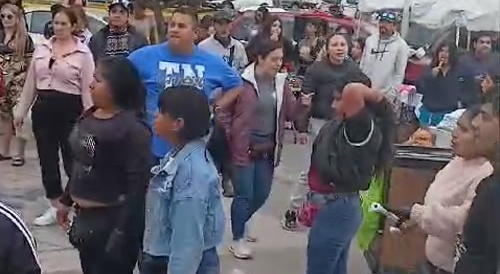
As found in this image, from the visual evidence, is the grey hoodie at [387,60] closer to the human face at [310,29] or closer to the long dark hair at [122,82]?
the long dark hair at [122,82]

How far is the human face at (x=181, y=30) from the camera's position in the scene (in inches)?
224

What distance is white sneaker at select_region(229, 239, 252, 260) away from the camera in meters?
7.04

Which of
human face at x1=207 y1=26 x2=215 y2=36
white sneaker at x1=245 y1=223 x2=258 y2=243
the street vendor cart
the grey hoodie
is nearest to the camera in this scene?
the street vendor cart

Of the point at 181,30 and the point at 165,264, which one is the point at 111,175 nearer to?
the point at 165,264

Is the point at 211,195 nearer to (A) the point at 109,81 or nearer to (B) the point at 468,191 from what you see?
(A) the point at 109,81

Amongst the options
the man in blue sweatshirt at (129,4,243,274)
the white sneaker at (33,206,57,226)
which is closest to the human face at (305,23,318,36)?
the white sneaker at (33,206,57,226)

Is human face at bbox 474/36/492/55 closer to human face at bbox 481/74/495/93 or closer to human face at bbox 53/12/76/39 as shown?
human face at bbox 481/74/495/93

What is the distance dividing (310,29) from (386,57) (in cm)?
690

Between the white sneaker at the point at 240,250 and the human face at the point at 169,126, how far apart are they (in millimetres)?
2723

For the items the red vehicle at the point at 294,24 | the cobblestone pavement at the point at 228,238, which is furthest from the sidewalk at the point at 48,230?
the red vehicle at the point at 294,24

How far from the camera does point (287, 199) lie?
8945 mm

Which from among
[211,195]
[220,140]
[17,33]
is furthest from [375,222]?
[17,33]

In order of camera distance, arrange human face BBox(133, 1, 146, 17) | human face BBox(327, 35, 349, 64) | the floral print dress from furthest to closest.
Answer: human face BBox(133, 1, 146, 17) → the floral print dress → human face BBox(327, 35, 349, 64)

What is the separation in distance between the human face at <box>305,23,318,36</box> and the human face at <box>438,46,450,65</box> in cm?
660
